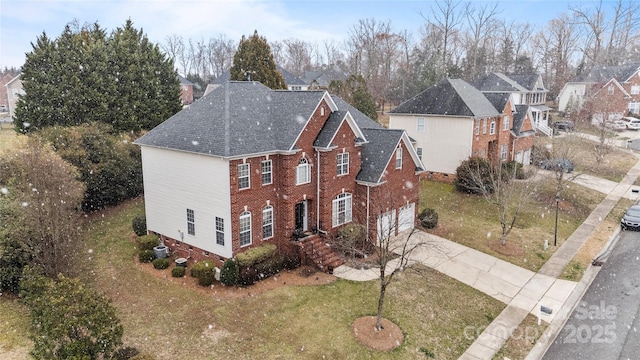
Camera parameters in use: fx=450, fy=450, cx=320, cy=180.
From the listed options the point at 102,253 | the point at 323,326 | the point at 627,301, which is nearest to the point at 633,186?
the point at 627,301

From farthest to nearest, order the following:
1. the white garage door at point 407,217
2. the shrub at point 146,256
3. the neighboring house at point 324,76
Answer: the neighboring house at point 324,76
the white garage door at point 407,217
the shrub at point 146,256

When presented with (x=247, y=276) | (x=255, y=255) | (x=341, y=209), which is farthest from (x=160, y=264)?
(x=341, y=209)

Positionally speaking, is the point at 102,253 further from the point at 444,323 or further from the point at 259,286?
the point at 444,323

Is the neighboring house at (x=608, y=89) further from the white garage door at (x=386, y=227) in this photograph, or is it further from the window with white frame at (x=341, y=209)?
the window with white frame at (x=341, y=209)

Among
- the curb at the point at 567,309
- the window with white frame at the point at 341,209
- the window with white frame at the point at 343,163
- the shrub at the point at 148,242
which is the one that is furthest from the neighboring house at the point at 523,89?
the shrub at the point at 148,242

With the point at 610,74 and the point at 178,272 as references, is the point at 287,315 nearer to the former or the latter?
the point at 178,272

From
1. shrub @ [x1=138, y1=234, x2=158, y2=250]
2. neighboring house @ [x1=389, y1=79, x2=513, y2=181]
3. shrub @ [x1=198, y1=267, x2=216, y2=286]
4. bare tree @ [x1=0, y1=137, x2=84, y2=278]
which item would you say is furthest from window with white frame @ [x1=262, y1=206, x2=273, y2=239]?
neighboring house @ [x1=389, y1=79, x2=513, y2=181]
